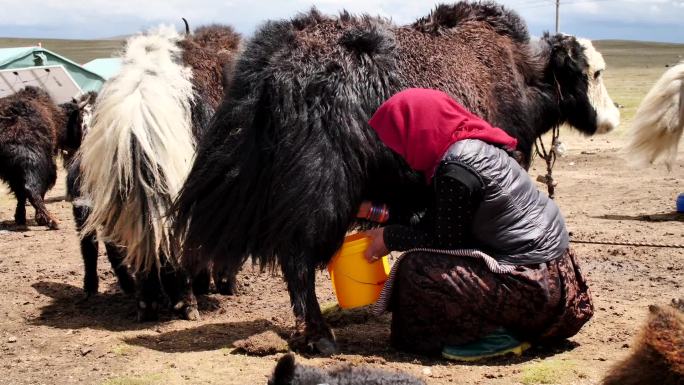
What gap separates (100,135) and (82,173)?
1.31 ft

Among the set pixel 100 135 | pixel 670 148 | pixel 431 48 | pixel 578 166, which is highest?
pixel 431 48

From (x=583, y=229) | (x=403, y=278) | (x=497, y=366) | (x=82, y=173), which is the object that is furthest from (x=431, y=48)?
(x=583, y=229)

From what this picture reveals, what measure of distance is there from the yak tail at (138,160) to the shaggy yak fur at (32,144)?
405 centimetres

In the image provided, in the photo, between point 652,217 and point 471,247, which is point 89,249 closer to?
point 471,247

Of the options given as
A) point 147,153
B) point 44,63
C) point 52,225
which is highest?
point 147,153

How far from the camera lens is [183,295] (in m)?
4.94

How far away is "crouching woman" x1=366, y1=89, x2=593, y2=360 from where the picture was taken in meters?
3.61

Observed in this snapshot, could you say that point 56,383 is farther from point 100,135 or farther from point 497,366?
point 497,366

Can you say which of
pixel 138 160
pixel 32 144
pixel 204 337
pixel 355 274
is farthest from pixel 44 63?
pixel 355 274

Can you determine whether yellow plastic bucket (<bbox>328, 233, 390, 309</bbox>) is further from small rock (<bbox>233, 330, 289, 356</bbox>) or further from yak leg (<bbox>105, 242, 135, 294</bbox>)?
yak leg (<bbox>105, 242, 135, 294</bbox>)

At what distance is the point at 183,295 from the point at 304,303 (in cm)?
128

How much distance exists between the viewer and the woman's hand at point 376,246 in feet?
12.8

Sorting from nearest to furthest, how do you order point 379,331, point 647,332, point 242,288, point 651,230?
point 647,332 → point 379,331 → point 242,288 → point 651,230

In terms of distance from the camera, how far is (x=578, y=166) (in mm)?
11031
